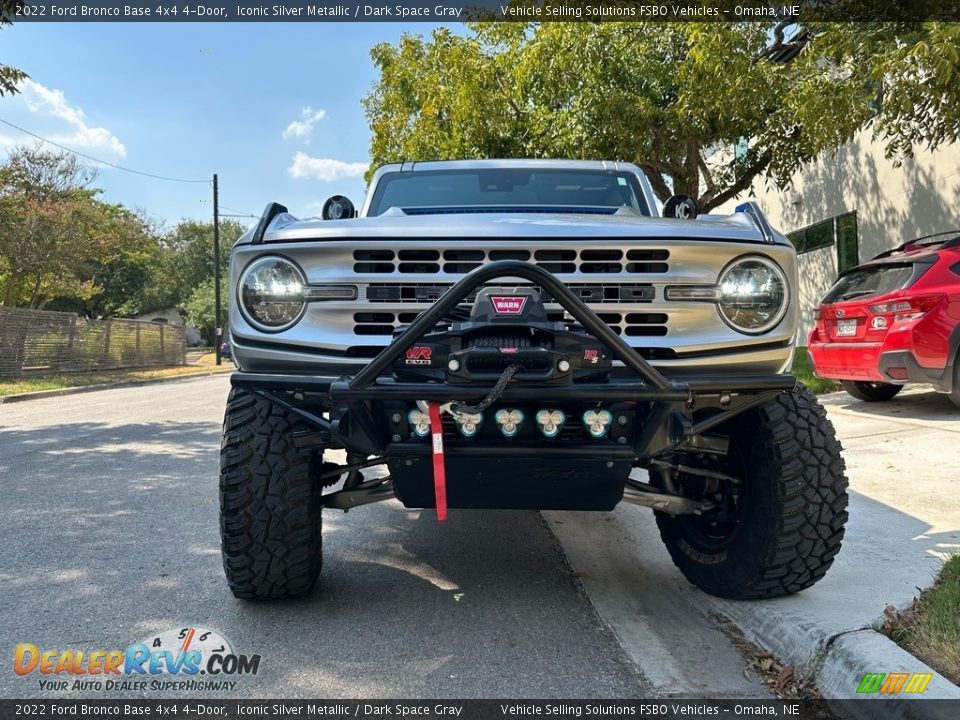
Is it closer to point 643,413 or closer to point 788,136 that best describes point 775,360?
point 643,413

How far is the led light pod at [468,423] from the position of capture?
2.67 m

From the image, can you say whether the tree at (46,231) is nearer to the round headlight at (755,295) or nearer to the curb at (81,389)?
the curb at (81,389)

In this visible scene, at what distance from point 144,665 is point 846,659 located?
243 centimetres

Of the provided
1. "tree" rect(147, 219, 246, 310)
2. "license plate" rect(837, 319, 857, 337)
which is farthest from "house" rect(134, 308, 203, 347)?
"license plate" rect(837, 319, 857, 337)

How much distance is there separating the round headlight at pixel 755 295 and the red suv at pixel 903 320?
496 centimetres

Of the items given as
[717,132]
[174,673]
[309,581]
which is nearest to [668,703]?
[309,581]

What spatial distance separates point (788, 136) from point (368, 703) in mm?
12575

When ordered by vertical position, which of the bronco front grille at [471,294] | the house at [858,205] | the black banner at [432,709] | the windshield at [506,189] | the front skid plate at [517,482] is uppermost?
the house at [858,205]

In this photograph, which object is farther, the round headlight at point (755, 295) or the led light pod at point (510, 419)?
the round headlight at point (755, 295)

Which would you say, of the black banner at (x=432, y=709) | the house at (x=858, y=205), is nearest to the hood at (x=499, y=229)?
the black banner at (x=432, y=709)

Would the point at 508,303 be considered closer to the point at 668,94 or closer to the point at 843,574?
the point at 843,574

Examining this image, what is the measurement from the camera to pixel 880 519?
451 cm

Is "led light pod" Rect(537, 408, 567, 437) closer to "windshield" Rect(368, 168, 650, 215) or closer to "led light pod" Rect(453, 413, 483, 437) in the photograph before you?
"led light pod" Rect(453, 413, 483, 437)

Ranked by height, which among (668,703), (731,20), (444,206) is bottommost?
(668,703)
